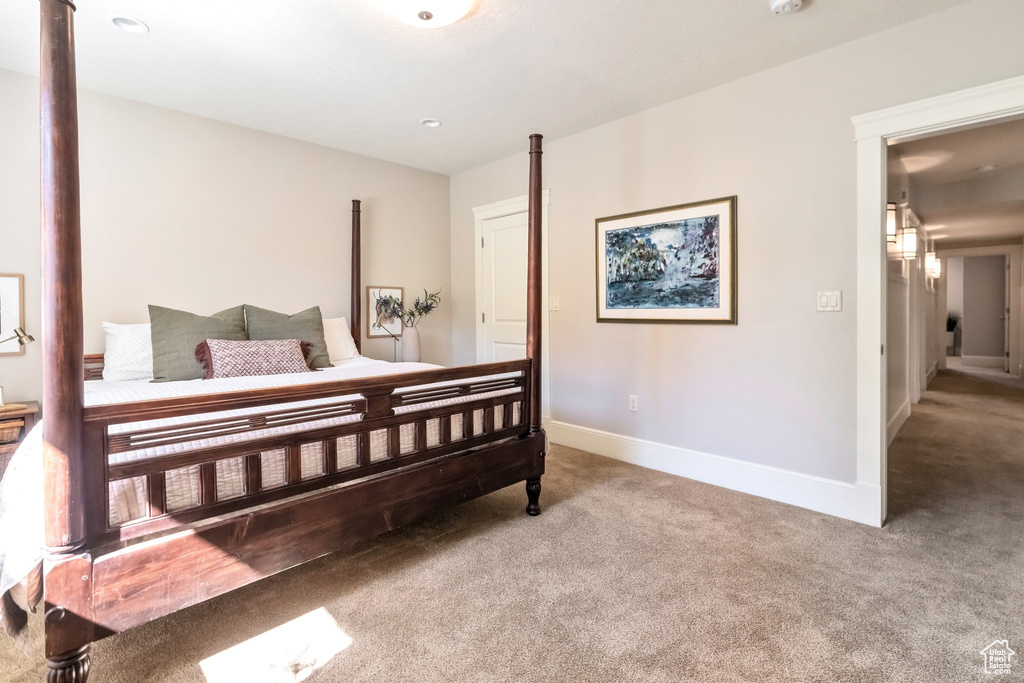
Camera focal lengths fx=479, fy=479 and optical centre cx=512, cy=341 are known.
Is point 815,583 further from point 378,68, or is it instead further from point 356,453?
point 378,68

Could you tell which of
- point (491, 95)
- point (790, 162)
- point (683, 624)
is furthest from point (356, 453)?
point (790, 162)

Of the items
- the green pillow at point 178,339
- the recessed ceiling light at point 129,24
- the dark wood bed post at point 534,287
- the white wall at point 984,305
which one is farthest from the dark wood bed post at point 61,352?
the white wall at point 984,305

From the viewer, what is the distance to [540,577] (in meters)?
1.97

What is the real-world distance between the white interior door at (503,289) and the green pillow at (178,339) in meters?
2.26

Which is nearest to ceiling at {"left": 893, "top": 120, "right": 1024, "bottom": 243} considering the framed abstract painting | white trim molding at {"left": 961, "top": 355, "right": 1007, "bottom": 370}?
the framed abstract painting

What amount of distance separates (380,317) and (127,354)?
1.90 m

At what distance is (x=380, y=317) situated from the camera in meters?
4.38

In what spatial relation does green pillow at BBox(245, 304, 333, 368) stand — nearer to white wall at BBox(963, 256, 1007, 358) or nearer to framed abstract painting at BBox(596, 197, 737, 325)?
framed abstract painting at BBox(596, 197, 737, 325)

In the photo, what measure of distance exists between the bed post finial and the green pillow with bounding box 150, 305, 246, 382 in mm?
1893

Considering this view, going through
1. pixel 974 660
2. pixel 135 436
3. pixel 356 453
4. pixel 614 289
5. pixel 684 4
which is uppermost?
pixel 684 4

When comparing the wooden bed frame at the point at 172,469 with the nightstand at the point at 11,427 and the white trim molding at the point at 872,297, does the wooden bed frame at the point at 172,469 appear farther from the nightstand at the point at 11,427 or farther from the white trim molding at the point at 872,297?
the white trim molding at the point at 872,297

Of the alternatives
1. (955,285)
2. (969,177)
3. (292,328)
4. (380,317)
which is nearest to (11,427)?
(292,328)

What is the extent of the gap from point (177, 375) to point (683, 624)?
2.82m

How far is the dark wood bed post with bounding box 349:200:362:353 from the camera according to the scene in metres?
4.09
